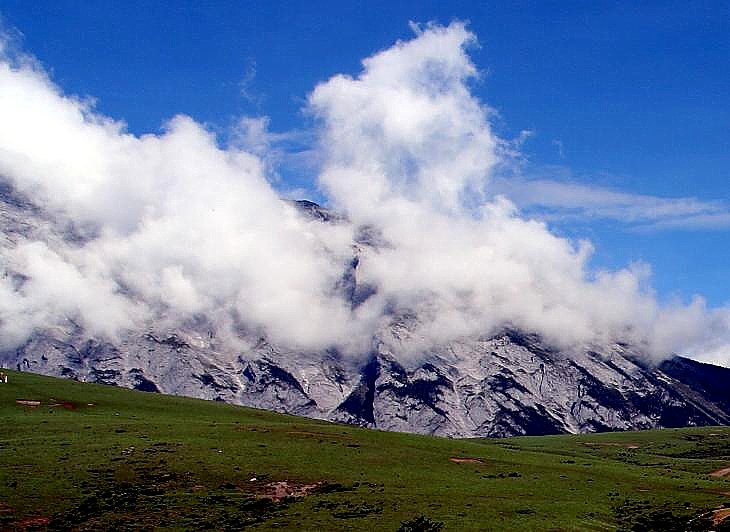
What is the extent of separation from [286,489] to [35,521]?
92.0ft

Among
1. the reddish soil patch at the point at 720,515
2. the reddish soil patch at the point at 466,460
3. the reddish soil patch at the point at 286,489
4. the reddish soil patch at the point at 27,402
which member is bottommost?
the reddish soil patch at the point at 286,489

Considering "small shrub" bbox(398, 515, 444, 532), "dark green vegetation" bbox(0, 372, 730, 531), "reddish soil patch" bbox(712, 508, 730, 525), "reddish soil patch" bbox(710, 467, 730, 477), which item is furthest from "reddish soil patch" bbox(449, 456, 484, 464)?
"reddish soil patch" bbox(710, 467, 730, 477)

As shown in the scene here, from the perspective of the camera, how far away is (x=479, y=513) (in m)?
75.4

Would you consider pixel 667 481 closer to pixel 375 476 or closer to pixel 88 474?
pixel 375 476

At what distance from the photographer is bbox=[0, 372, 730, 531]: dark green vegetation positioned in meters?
71.9

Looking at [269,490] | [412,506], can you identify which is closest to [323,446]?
[269,490]

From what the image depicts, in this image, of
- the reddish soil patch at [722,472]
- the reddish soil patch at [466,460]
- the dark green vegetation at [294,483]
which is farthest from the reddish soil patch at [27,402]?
the reddish soil patch at [722,472]

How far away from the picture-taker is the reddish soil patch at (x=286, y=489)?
271ft

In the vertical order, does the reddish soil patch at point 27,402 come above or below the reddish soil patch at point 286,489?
above

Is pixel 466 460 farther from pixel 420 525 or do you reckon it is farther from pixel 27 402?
pixel 27 402

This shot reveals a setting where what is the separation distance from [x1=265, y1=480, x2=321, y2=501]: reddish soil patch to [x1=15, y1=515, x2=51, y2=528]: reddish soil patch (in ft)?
78.5

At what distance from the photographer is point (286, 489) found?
8512 centimetres

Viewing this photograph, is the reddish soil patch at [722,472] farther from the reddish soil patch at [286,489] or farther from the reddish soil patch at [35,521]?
the reddish soil patch at [35,521]

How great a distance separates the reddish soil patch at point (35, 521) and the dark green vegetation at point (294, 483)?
18 cm
